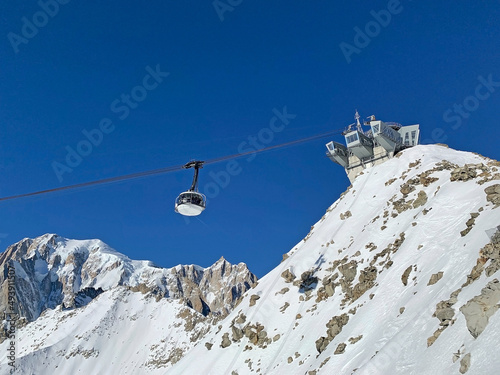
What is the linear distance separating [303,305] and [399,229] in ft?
43.8

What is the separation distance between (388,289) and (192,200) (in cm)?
1807

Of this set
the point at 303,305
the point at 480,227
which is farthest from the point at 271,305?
the point at 480,227

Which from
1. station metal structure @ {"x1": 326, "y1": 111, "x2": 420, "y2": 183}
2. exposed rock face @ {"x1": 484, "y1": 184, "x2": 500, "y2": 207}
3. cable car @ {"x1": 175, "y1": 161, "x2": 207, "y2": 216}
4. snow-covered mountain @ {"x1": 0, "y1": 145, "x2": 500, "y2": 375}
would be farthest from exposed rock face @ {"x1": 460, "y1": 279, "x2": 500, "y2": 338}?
station metal structure @ {"x1": 326, "y1": 111, "x2": 420, "y2": 183}

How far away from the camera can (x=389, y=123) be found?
82.4 m

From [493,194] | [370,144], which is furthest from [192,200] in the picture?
[370,144]

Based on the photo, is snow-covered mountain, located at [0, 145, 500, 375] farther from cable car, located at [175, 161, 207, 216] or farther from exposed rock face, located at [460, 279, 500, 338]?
cable car, located at [175, 161, 207, 216]

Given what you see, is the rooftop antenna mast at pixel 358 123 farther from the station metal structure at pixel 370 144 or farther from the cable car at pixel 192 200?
the cable car at pixel 192 200

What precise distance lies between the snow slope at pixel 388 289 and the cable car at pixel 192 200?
13715mm

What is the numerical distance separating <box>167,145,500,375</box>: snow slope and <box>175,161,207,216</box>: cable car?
540 inches

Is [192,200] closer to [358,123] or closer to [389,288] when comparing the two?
[389,288]

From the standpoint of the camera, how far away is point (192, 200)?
26.0 metres

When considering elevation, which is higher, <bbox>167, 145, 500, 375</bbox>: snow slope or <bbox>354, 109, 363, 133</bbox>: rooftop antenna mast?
<bbox>354, 109, 363, 133</bbox>: rooftop antenna mast

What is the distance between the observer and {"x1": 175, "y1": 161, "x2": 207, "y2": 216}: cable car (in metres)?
26.0

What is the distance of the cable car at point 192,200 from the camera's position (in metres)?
26.0
